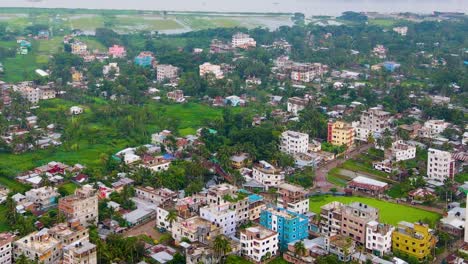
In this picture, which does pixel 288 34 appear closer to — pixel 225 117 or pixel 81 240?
pixel 225 117

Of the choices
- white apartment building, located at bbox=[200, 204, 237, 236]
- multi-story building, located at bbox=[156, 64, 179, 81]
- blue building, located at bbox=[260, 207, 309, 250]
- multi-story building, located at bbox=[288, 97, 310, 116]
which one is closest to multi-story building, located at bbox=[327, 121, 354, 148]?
multi-story building, located at bbox=[288, 97, 310, 116]

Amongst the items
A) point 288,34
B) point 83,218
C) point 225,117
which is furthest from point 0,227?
point 288,34

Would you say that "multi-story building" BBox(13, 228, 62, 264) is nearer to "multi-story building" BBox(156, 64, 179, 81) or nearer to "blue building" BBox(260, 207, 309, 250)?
"blue building" BBox(260, 207, 309, 250)

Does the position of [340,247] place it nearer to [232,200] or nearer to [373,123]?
[232,200]

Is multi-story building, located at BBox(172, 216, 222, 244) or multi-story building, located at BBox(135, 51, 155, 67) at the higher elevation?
multi-story building, located at BBox(135, 51, 155, 67)

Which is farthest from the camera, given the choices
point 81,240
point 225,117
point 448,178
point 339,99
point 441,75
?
point 441,75
